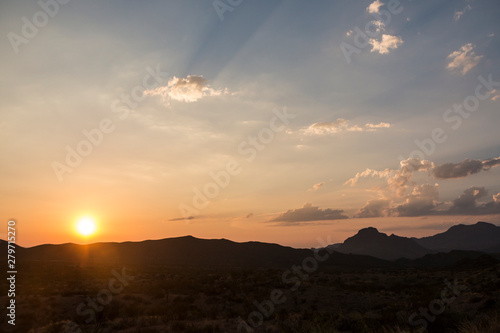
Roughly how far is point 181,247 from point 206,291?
3825 inches

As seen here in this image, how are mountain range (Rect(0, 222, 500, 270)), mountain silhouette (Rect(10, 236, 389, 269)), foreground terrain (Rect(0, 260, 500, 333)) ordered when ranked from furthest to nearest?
mountain silhouette (Rect(10, 236, 389, 269))
mountain range (Rect(0, 222, 500, 270))
foreground terrain (Rect(0, 260, 500, 333))

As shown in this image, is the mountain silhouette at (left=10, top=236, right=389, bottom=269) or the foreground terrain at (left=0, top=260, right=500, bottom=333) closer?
the foreground terrain at (left=0, top=260, right=500, bottom=333)

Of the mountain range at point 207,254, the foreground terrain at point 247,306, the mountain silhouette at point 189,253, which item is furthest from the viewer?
the mountain silhouette at point 189,253

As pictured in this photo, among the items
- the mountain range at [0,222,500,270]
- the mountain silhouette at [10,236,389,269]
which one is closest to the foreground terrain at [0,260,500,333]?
the mountain range at [0,222,500,270]

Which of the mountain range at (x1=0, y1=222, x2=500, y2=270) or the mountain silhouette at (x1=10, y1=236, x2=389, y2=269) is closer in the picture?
the mountain range at (x1=0, y1=222, x2=500, y2=270)

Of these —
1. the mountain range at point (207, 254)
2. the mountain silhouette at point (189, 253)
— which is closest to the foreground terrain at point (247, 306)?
the mountain range at point (207, 254)

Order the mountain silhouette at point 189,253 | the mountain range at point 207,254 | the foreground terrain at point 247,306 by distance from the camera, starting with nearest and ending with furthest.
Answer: the foreground terrain at point 247,306 → the mountain range at point 207,254 → the mountain silhouette at point 189,253

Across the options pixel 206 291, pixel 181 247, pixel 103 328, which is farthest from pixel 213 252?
pixel 103 328

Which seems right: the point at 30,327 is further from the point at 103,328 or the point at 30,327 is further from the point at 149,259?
the point at 149,259

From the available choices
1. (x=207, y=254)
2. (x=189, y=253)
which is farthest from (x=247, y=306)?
(x=189, y=253)

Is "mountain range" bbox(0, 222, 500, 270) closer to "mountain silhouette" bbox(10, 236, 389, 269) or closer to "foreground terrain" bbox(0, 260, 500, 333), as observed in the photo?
"mountain silhouette" bbox(10, 236, 389, 269)

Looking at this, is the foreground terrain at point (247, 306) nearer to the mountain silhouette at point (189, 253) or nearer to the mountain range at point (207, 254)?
the mountain range at point (207, 254)

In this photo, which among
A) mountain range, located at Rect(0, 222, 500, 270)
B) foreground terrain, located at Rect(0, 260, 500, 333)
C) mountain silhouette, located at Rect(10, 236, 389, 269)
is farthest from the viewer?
mountain silhouette, located at Rect(10, 236, 389, 269)

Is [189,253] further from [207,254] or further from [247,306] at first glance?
[247,306]
